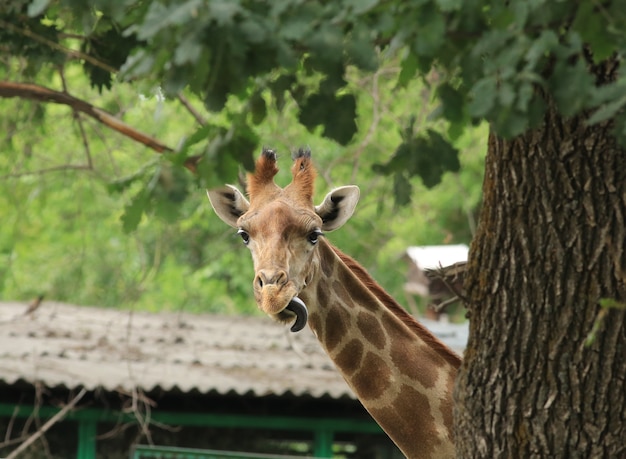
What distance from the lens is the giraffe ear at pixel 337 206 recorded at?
19.7ft

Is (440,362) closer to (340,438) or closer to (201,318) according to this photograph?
(340,438)

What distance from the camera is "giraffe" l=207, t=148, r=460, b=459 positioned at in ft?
18.1

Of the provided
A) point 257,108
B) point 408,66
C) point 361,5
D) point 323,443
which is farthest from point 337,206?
point 323,443

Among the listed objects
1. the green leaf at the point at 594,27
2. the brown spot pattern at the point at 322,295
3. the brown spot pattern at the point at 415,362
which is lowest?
the green leaf at the point at 594,27

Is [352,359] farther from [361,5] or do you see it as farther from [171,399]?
[171,399]

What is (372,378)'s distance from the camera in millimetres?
5723

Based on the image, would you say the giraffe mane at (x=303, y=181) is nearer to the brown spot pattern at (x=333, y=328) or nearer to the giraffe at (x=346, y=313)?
the giraffe at (x=346, y=313)

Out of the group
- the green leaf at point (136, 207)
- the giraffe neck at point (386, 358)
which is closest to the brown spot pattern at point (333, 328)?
the giraffe neck at point (386, 358)

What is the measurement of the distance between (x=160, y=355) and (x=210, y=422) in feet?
3.87

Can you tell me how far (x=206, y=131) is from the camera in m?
3.52

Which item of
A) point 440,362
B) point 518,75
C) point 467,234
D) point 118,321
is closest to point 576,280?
point 518,75

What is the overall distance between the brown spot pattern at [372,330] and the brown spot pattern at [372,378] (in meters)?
0.07

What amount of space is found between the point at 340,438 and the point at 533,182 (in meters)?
8.37

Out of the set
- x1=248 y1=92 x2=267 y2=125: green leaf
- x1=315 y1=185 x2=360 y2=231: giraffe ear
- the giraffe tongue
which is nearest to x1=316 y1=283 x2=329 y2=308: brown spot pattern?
x1=315 y1=185 x2=360 y2=231: giraffe ear
